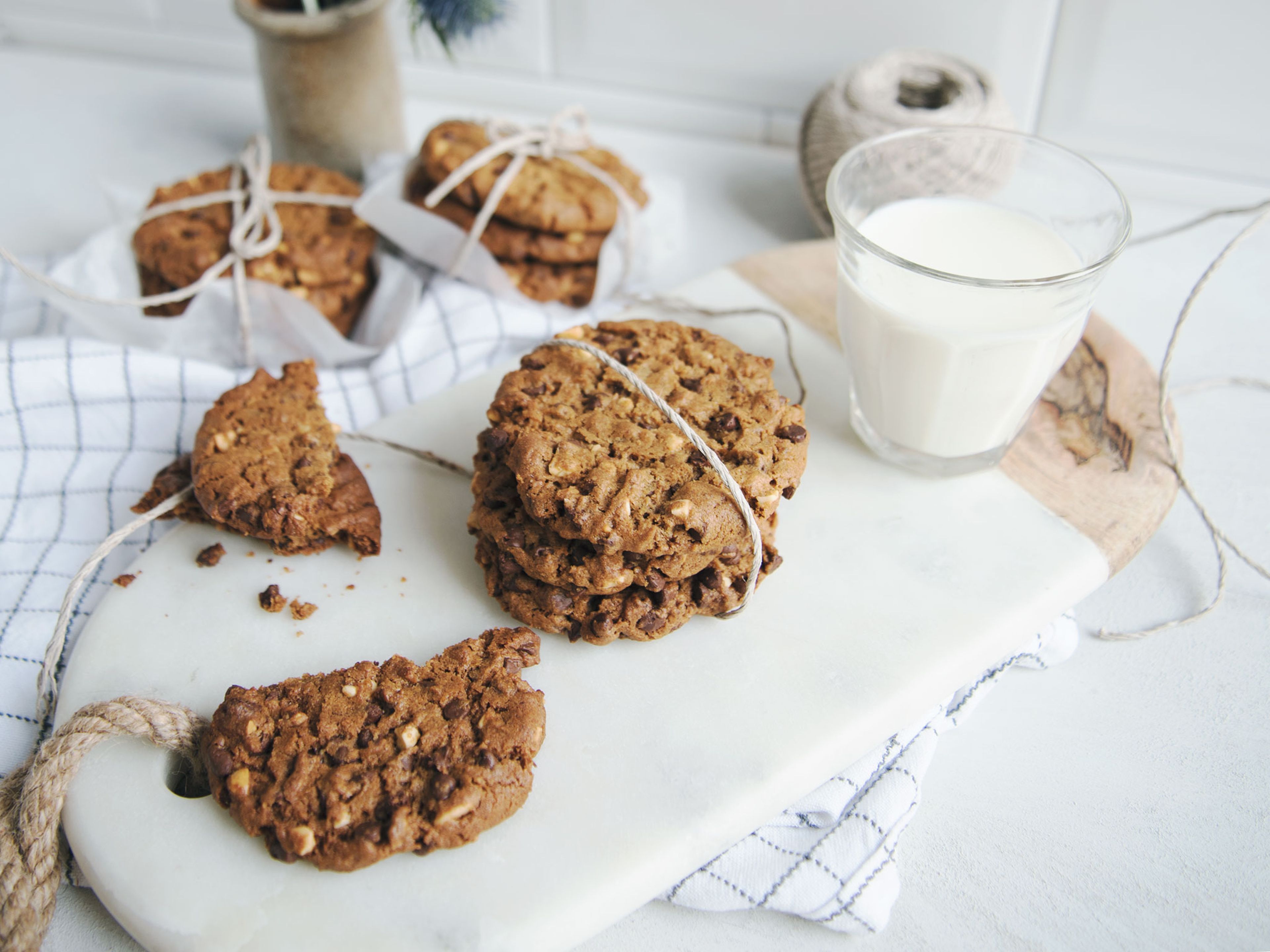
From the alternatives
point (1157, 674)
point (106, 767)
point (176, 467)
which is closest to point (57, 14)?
point (176, 467)

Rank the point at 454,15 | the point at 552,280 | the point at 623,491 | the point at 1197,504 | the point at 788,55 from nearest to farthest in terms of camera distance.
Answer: the point at 623,491, the point at 1197,504, the point at 552,280, the point at 454,15, the point at 788,55

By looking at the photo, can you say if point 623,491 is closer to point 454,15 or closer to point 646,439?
point 646,439

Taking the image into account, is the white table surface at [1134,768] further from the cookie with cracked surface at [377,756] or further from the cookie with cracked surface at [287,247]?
the cookie with cracked surface at [287,247]

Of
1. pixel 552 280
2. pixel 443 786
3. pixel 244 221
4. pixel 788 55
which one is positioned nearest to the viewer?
pixel 443 786

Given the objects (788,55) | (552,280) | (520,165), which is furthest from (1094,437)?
(788,55)

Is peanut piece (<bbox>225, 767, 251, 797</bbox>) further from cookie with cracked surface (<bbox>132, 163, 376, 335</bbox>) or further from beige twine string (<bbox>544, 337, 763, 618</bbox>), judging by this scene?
cookie with cracked surface (<bbox>132, 163, 376, 335</bbox>)

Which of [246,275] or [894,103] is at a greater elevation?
[894,103]

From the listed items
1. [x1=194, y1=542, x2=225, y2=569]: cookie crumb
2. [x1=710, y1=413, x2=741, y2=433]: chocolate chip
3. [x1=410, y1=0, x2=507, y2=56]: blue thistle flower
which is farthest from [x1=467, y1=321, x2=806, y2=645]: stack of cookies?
[x1=410, y1=0, x2=507, y2=56]: blue thistle flower
